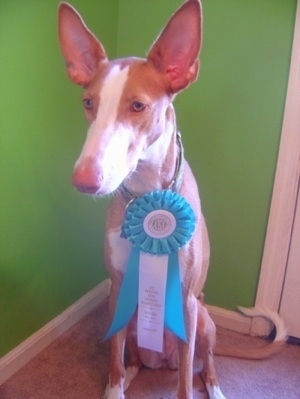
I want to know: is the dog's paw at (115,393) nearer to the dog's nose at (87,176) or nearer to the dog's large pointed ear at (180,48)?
the dog's nose at (87,176)

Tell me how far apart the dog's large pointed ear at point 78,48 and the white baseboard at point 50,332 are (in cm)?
115

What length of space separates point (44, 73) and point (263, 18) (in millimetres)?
949

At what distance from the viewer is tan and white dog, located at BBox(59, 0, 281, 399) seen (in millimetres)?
1109

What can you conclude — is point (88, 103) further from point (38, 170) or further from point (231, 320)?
point (231, 320)

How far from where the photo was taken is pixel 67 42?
133 cm

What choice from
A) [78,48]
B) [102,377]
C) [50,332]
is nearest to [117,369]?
[102,377]

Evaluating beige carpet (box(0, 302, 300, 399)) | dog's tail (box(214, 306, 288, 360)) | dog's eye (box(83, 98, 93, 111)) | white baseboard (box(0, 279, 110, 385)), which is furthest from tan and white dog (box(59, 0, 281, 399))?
white baseboard (box(0, 279, 110, 385))

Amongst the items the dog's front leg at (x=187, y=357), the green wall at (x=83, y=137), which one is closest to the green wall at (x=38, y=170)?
the green wall at (x=83, y=137)

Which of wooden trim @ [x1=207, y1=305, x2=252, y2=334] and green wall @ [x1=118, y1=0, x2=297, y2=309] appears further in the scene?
wooden trim @ [x1=207, y1=305, x2=252, y2=334]

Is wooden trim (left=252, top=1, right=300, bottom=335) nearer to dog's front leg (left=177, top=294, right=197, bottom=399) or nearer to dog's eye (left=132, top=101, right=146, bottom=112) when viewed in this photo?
dog's front leg (left=177, top=294, right=197, bottom=399)

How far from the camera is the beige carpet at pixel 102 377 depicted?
174cm

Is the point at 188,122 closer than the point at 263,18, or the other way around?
the point at 263,18

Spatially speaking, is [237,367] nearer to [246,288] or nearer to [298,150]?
[246,288]

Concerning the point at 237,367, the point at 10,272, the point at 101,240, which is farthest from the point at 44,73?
the point at 237,367
